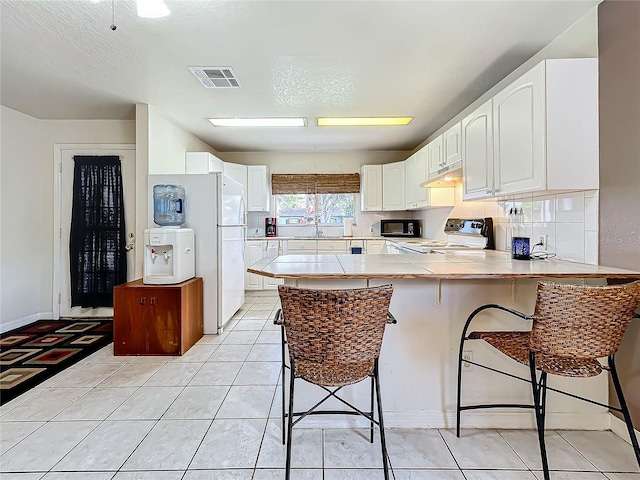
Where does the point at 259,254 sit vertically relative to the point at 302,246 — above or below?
below

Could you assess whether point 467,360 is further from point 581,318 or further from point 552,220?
point 552,220

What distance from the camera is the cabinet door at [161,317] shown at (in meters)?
2.87

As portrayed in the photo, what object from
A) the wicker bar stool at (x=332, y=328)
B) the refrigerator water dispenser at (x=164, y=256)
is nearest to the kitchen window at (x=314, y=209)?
the refrigerator water dispenser at (x=164, y=256)

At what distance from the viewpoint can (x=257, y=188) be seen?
17.7 feet

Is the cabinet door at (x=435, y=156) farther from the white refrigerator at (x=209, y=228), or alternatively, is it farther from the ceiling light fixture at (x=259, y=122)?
the white refrigerator at (x=209, y=228)

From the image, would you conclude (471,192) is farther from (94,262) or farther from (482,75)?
(94,262)

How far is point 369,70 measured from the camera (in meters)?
2.63

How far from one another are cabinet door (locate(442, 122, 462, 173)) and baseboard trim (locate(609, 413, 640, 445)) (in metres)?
2.05

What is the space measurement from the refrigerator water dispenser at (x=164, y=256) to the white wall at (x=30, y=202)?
1674 millimetres

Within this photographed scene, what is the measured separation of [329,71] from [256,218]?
3.52 meters

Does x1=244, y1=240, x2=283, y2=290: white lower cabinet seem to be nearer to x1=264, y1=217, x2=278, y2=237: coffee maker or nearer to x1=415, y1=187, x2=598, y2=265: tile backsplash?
x1=264, y1=217, x2=278, y2=237: coffee maker

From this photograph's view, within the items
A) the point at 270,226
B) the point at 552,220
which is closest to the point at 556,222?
the point at 552,220

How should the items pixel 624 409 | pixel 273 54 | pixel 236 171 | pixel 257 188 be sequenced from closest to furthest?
1. pixel 624 409
2. pixel 273 54
3. pixel 236 171
4. pixel 257 188

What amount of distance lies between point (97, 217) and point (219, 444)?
10.9ft
